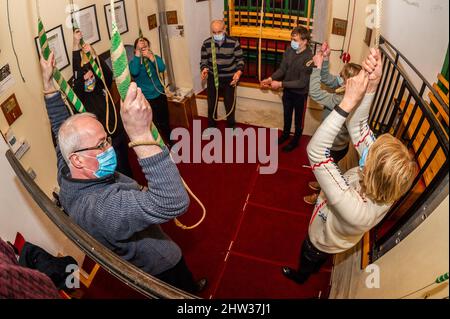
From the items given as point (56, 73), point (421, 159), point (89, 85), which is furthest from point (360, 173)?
point (89, 85)

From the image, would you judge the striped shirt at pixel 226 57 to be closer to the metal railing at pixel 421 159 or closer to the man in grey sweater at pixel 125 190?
→ the metal railing at pixel 421 159

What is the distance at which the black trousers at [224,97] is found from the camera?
165 inches

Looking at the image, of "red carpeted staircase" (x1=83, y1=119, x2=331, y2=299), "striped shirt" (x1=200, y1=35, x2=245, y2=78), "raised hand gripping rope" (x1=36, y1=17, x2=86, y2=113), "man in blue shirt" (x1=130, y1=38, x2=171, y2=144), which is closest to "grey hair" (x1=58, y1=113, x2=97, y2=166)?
"raised hand gripping rope" (x1=36, y1=17, x2=86, y2=113)

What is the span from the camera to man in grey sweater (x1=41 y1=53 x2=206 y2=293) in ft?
4.30

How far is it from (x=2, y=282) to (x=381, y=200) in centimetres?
148

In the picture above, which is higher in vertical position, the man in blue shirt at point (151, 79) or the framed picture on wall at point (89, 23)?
the framed picture on wall at point (89, 23)

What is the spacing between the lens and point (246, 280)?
273 centimetres

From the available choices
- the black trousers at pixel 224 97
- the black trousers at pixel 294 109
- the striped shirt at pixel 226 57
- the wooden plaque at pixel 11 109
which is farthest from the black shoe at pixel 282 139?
the wooden plaque at pixel 11 109

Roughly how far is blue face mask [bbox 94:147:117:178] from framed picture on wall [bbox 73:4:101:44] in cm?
196

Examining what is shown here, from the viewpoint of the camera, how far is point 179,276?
7.05 ft

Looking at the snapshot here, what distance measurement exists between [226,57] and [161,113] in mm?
1024

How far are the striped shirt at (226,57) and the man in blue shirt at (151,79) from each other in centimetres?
55

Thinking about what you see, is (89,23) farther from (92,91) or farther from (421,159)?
(421,159)
